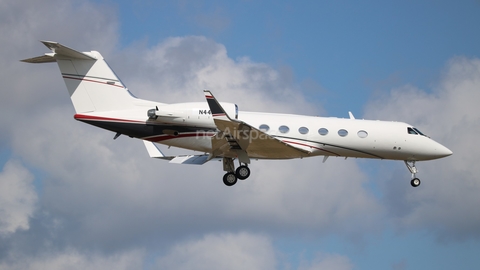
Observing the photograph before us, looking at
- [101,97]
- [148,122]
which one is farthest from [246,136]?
[101,97]

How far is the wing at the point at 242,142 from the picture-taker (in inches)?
1063

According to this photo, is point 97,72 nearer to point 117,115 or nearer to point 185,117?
point 117,115

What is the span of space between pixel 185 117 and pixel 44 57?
18.4 feet

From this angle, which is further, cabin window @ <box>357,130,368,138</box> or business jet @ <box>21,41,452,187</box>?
cabin window @ <box>357,130,368,138</box>

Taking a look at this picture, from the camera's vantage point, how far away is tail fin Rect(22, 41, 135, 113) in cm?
2923

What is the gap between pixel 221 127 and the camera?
90.4 feet

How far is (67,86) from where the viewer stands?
96.3ft

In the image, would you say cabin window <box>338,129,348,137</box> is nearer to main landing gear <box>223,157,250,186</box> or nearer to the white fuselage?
the white fuselage

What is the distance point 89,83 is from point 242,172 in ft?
22.2

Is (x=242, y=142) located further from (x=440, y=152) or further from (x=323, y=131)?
(x=440, y=152)

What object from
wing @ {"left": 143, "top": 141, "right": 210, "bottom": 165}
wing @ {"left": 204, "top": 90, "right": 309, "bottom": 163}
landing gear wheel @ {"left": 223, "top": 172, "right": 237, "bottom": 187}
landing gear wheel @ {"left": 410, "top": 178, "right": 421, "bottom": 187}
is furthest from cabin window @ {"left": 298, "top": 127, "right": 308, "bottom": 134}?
landing gear wheel @ {"left": 410, "top": 178, "right": 421, "bottom": 187}

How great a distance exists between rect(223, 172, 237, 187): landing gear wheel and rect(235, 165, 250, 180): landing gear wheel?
0.18 m

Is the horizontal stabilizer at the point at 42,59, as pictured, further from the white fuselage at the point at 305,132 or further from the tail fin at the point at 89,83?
the white fuselage at the point at 305,132

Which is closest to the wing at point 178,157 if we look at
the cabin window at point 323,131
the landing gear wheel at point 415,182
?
the cabin window at point 323,131
